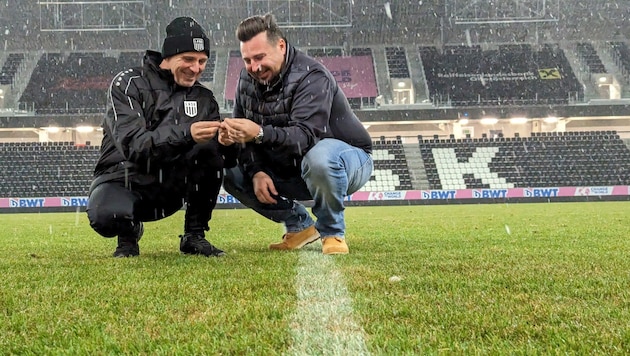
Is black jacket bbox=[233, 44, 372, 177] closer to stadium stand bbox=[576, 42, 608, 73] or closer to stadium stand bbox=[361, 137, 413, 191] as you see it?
stadium stand bbox=[361, 137, 413, 191]

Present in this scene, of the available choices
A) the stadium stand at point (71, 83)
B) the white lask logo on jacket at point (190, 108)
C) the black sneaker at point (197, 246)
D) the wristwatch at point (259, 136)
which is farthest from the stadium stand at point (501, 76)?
the wristwatch at point (259, 136)

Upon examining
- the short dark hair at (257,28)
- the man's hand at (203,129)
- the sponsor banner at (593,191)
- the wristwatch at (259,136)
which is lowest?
the sponsor banner at (593,191)

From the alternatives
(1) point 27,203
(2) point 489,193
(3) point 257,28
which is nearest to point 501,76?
(2) point 489,193

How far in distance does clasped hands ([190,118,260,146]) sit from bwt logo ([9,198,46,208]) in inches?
707

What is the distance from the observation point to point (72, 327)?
1786mm

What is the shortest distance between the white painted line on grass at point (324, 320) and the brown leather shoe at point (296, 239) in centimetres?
133

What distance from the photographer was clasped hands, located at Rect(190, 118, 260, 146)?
3.20m

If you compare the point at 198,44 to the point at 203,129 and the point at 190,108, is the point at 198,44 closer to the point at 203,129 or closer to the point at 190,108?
the point at 190,108

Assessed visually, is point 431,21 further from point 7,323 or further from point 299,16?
point 7,323

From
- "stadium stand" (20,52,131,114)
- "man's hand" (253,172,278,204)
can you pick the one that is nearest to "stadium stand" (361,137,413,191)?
"stadium stand" (20,52,131,114)

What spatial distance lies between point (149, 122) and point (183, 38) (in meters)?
0.52

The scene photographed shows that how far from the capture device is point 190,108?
3592 mm

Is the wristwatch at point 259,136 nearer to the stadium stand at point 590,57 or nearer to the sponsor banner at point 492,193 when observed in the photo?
the sponsor banner at point 492,193

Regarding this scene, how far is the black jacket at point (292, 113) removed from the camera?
353cm
